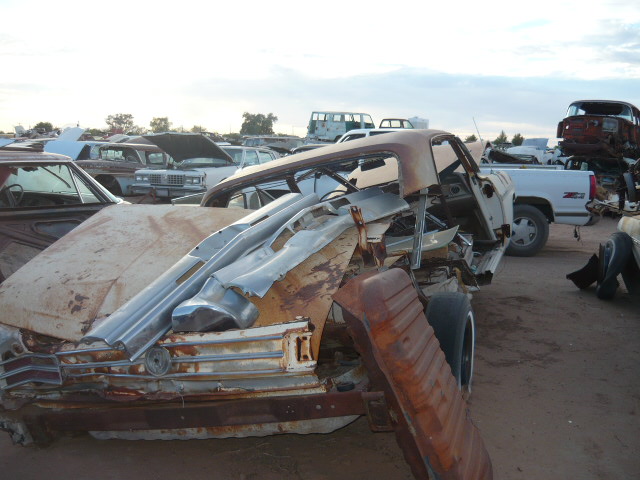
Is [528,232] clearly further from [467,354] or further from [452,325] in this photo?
[452,325]

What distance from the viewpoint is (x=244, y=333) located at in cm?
268

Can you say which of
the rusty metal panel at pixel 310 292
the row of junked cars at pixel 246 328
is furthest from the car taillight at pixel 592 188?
the rusty metal panel at pixel 310 292

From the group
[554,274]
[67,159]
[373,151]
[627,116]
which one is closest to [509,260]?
[554,274]

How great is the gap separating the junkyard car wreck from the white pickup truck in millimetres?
6003

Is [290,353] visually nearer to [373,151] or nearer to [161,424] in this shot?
[161,424]

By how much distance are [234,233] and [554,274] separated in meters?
6.08

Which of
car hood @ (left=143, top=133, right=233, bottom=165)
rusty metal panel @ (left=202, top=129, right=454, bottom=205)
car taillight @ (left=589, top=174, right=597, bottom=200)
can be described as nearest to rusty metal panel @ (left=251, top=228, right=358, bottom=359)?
rusty metal panel @ (left=202, top=129, right=454, bottom=205)

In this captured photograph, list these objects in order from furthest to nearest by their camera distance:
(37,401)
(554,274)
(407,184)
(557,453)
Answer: (554,274) < (407,184) < (557,453) < (37,401)

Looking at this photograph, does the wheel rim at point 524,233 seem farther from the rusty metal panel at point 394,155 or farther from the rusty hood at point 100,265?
the rusty hood at point 100,265

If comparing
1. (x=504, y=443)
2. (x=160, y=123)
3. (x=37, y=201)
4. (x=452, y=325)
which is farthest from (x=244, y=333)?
(x=160, y=123)

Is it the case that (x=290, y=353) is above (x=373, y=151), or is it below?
below

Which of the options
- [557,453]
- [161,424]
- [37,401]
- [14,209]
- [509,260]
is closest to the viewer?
[161,424]

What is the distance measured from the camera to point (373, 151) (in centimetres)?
413

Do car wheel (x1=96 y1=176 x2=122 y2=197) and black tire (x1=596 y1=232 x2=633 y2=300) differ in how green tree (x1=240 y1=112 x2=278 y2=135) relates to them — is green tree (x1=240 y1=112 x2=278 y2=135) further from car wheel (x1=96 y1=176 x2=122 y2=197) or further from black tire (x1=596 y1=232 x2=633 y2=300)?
black tire (x1=596 y1=232 x2=633 y2=300)
